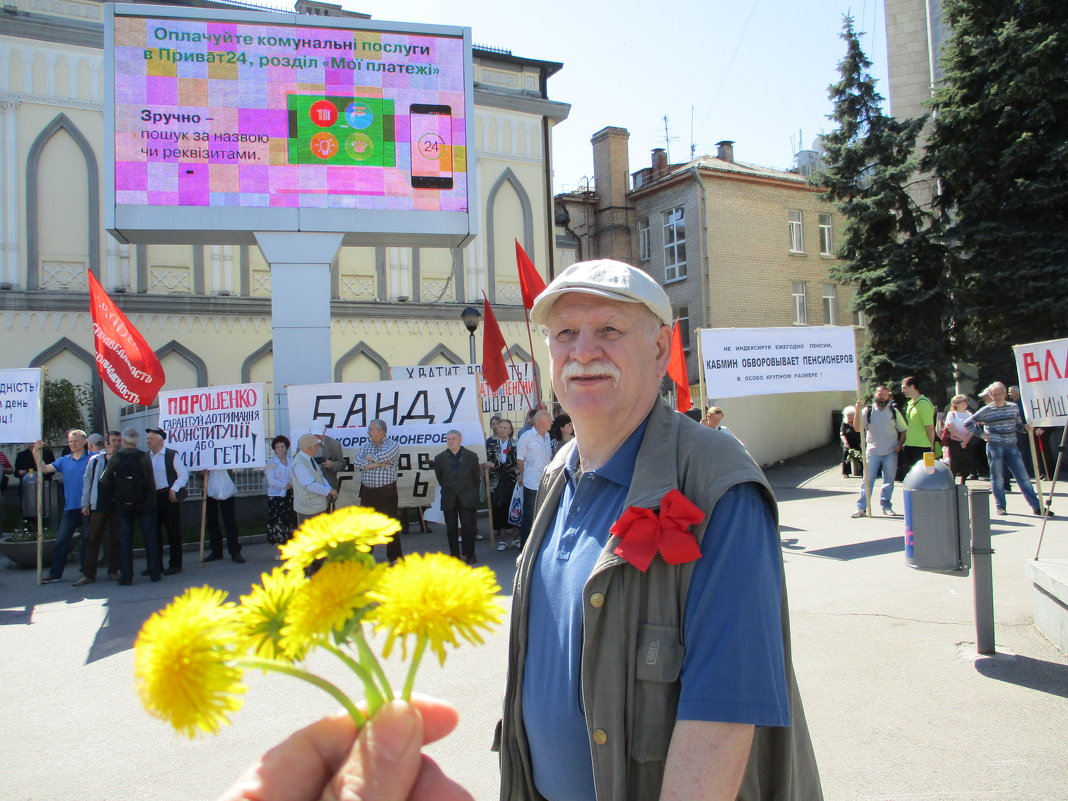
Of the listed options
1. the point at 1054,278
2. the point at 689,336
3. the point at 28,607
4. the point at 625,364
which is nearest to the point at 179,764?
the point at 625,364

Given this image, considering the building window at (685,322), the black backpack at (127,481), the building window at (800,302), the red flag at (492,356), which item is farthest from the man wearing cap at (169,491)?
the building window at (800,302)

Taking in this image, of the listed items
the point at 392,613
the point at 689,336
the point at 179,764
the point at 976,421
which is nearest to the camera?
the point at 392,613

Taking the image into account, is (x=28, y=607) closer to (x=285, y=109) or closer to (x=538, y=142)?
(x=285, y=109)

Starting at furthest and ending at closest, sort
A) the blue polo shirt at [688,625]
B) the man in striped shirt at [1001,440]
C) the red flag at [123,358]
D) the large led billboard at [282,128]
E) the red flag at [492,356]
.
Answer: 1. the red flag at [492,356]
2. the large led billboard at [282,128]
3. the red flag at [123,358]
4. the man in striped shirt at [1001,440]
5. the blue polo shirt at [688,625]

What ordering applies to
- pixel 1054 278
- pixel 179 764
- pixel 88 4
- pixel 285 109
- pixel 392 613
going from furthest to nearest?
pixel 88 4
pixel 1054 278
pixel 285 109
pixel 179 764
pixel 392 613

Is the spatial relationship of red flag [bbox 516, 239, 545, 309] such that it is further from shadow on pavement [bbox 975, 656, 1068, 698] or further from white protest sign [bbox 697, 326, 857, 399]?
shadow on pavement [bbox 975, 656, 1068, 698]

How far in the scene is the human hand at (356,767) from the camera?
935mm

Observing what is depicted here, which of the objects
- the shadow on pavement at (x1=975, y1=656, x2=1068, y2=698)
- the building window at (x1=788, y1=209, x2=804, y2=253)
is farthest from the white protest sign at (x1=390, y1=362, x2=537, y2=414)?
the building window at (x1=788, y1=209, x2=804, y2=253)

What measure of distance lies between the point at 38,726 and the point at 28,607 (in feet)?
14.6

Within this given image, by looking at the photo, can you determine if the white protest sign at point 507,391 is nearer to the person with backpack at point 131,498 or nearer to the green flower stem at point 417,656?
the person with backpack at point 131,498

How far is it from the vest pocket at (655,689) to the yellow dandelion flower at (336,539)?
0.83 metres

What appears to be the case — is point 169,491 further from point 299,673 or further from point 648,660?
point 299,673

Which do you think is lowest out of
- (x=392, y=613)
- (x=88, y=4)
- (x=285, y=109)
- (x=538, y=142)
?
(x=392, y=613)

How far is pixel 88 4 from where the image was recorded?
2186cm
